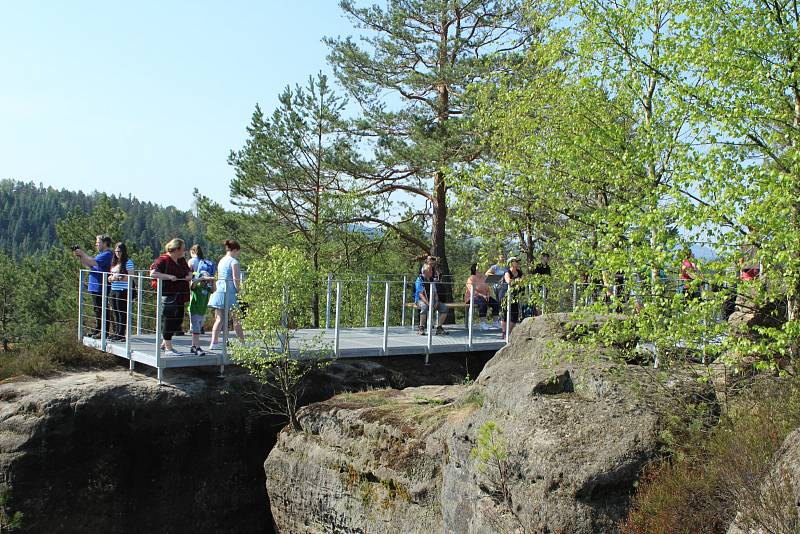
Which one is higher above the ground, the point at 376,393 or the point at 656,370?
the point at 656,370

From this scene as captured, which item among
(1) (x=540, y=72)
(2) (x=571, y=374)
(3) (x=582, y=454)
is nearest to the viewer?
(3) (x=582, y=454)

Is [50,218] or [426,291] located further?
[50,218]

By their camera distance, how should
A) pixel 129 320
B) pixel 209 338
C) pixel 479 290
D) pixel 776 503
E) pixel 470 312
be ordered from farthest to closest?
1. pixel 479 290
2. pixel 470 312
3. pixel 209 338
4. pixel 129 320
5. pixel 776 503

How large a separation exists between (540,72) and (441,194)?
5333 mm

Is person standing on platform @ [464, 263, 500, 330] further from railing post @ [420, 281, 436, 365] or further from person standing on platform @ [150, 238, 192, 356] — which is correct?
person standing on platform @ [150, 238, 192, 356]

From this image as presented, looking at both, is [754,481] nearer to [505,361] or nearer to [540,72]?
[505,361]

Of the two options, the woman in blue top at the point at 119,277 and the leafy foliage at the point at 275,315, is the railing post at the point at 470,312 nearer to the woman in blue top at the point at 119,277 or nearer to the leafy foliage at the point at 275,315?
the leafy foliage at the point at 275,315

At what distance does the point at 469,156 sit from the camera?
1958cm

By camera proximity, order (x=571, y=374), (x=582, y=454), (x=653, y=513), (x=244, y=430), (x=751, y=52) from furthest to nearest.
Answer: (x=244, y=430), (x=571, y=374), (x=751, y=52), (x=582, y=454), (x=653, y=513)

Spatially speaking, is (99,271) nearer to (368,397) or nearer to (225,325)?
(225,325)

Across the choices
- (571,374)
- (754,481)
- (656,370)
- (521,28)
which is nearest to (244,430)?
(571,374)

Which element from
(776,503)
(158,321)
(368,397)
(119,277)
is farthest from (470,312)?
(776,503)

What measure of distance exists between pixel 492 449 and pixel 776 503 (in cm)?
281

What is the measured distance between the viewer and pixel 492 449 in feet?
25.2
